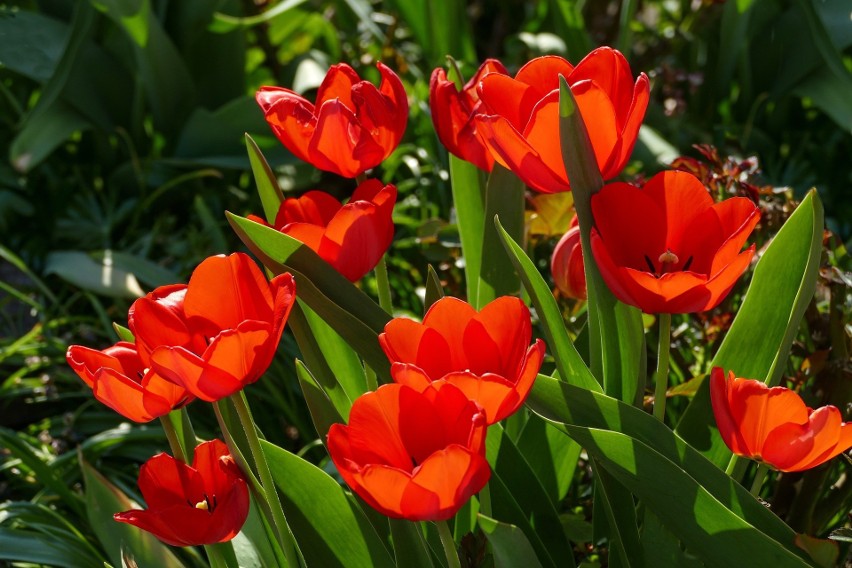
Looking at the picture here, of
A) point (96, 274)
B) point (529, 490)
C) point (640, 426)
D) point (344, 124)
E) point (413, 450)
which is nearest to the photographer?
point (413, 450)

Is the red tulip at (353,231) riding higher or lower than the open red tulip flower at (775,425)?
higher

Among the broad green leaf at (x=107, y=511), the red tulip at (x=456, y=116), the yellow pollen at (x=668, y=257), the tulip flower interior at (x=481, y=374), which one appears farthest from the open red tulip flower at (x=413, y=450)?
the broad green leaf at (x=107, y=511)

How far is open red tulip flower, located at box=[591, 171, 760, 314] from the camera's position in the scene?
2.65ft

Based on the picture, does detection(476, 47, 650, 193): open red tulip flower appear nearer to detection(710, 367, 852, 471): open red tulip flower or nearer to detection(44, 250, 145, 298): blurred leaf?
detection(710, 367, 852, 471): open red tulip flower

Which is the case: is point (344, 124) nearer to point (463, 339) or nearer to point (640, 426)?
point (463, 339)

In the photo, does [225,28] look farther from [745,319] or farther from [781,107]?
[745,319]

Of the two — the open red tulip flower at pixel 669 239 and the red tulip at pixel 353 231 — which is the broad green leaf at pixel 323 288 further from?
the open red tulip flower at pixel 669 239

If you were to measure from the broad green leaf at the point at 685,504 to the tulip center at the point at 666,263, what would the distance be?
0.52ft

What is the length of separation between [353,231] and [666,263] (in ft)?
0.92

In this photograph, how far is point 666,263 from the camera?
90cm

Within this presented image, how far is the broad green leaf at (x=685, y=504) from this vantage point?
81 centimetres

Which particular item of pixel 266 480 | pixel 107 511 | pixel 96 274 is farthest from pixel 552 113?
pixel 96 274

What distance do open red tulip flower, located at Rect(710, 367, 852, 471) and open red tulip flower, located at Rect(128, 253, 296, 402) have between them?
0.36 m

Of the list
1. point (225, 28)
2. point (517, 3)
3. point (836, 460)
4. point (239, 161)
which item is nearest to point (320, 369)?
point (836, 460)
